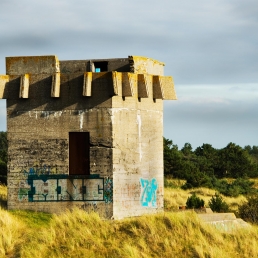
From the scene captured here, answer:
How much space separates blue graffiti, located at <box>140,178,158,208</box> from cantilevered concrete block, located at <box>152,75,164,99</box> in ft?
7.87

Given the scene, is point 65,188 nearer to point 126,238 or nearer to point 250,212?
point 126,238

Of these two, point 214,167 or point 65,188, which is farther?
point 214,167

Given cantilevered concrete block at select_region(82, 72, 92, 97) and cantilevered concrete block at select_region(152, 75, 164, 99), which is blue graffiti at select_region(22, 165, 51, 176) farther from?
cantilevered concrete block at select_region(152, 75, 164, 99)

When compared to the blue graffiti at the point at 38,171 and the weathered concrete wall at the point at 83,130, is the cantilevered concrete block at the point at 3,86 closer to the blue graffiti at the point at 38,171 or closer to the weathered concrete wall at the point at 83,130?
the weathered concrete wall at the point at 83,130

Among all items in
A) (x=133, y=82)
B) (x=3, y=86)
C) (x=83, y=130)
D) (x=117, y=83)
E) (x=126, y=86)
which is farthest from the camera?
(x=3, y=86)

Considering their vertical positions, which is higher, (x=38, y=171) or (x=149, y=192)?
(x=38, y=171)

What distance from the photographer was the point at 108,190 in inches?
691

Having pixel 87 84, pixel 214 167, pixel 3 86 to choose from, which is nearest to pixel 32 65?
pixel 3 86

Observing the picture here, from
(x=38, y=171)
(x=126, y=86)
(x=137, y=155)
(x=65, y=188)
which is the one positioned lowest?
(x=65, y=188)

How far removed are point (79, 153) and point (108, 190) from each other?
1.34 m

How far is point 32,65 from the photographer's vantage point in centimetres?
1841

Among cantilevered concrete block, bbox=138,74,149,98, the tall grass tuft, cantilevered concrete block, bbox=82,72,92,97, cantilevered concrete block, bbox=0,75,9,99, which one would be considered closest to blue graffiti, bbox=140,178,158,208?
cantilevered concrete block, bbox=138,74,149,98

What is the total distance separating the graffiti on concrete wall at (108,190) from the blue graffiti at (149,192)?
1077mm

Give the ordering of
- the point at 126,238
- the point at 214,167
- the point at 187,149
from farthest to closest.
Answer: the point at 187,149, the point at 214,167, the point at 126,238
